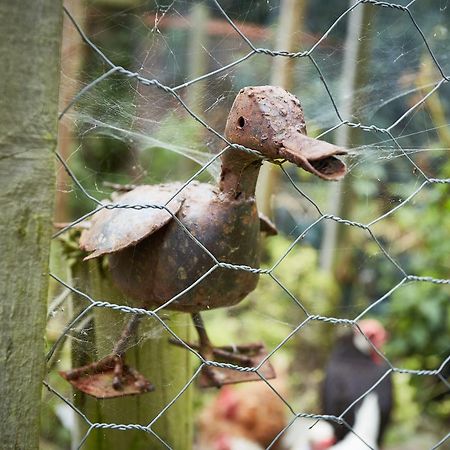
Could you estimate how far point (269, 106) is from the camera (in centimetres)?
71

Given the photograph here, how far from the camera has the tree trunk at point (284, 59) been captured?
1.13m

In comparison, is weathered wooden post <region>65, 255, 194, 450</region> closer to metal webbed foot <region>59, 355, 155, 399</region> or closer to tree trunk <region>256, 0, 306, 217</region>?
metal webbed foot <region>59, 355, 155, 399</region>

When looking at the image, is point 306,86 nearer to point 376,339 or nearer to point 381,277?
point 376,339

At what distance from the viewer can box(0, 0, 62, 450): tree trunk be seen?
56 cm

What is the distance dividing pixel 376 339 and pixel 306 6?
3.12ft

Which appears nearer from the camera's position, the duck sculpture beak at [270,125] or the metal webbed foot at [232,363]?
the duck sculpture beak at [270,125]

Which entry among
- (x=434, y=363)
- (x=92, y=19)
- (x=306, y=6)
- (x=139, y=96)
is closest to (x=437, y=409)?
(x=434, y=363)

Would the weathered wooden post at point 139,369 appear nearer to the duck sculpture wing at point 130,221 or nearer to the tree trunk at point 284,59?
the duck sculpture wing at point 130,221

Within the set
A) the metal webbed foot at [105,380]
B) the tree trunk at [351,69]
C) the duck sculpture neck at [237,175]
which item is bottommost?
the metal webbed foot at [105,380]

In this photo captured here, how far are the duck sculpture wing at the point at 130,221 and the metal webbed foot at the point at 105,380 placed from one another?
0.13 metres

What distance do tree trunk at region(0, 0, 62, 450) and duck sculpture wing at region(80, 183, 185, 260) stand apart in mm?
166

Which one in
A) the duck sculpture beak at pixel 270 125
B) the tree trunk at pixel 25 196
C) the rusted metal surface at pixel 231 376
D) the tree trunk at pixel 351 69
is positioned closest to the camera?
the tree trunk at pixel 25 196

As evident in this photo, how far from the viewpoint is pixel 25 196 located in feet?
1.93

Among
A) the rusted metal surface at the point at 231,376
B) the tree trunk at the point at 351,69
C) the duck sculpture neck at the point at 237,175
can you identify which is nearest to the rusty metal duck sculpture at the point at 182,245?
the duck sculpture neck at the point at 237,175
